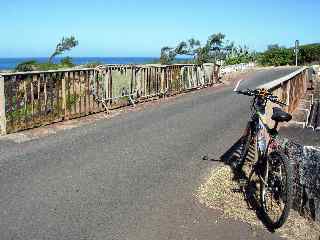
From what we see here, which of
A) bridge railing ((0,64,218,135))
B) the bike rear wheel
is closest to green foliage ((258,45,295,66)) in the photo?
bridge railing ((0,64,218,135))

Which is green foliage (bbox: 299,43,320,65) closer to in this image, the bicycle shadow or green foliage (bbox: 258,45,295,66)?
green foliage (bbox: 258,45,295,66)

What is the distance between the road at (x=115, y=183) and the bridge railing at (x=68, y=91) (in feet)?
3.08

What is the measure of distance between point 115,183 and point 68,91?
19.5 ft

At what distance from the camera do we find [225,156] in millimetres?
8461

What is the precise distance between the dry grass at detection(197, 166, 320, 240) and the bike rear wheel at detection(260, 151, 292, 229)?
0.14 meters

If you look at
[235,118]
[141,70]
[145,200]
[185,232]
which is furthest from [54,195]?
[141,70]

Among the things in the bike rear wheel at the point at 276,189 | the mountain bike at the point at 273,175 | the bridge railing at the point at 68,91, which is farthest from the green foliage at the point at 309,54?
the bike rear wheel at the point at 276,189

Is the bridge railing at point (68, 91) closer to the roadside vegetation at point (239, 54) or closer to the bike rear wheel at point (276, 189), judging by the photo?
the bike rear wheel at point (276, 189)

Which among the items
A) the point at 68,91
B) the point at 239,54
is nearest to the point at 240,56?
the point at 239,54

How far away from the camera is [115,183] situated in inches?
267

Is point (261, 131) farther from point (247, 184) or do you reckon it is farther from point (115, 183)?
point (115, 183)

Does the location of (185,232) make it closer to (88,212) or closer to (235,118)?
(88,212)

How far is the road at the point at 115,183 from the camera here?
5.11 m

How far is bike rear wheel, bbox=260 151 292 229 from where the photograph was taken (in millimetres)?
4867
